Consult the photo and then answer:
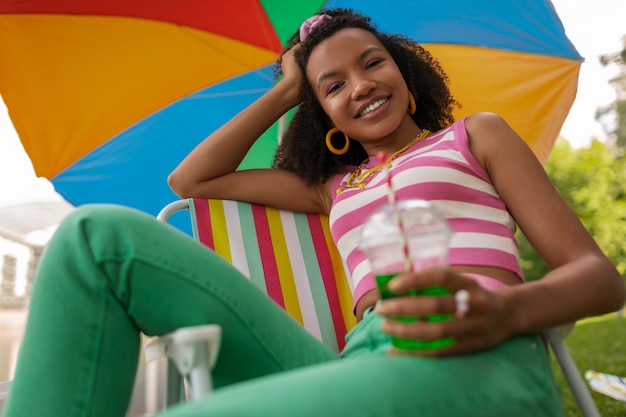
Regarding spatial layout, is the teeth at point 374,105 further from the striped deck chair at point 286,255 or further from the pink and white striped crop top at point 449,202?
the striped deck chair at point 286,255

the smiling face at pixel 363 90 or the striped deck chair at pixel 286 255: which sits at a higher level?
the smiling face at pixel 363 90

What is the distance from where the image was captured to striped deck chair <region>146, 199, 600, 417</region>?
1908 mm

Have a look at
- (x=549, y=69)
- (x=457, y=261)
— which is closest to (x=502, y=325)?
(x=457, y=261)

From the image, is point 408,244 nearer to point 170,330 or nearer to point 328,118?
point 170,330

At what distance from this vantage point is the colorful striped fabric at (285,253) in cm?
192

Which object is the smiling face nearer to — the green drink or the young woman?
the young woman

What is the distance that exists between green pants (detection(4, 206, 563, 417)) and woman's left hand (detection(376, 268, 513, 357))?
30 mm

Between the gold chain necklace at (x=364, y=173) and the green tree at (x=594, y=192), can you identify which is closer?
the gold chain necklace at (x=364, y=173)

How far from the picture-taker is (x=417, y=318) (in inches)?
31.6

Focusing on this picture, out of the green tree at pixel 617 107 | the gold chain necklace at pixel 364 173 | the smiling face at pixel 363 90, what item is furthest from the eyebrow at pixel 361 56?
the green tree at pixel 617 107

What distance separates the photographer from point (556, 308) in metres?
0.96

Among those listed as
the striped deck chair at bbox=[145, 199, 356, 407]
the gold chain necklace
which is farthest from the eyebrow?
the striped deck chair at bbox=[145, 199, 356, 407]

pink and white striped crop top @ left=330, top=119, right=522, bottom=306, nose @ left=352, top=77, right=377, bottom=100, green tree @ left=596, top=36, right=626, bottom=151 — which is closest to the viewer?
pink and white striped crop top @ left=330, top=119, right=522, bottom=306

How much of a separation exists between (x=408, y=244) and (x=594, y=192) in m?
24.3
